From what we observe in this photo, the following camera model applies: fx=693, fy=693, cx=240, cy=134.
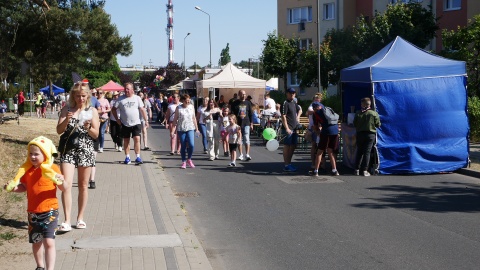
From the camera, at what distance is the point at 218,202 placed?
11.3m

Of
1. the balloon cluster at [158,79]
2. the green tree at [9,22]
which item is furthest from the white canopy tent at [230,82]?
the balloon cluster at [158,79]

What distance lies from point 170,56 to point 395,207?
134 m

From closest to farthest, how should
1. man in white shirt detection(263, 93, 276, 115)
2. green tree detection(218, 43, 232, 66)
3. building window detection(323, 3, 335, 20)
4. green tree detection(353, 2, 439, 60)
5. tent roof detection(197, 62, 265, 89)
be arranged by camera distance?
1. man in white shirt detection(263, 93, 276, 115)
2. tent roof detection(197, 62, 265, 89)
3. green tree detection(353, 2, 439, 60)
4. building window detection(323, 3, 335, 20)
5. green tree detection(218, 43, 232, 66)

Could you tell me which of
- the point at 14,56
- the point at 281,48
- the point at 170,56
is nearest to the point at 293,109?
the point at 14,56

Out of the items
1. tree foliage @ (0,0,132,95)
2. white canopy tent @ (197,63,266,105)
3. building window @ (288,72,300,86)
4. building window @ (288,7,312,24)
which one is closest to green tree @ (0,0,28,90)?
tree foliage @ (0,0,132,95)

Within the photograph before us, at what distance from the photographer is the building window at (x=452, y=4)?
4256 cm

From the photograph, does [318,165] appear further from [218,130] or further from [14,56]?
[14,56]

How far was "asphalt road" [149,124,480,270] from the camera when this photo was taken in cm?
752

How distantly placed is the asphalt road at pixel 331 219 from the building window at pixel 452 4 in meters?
30.5

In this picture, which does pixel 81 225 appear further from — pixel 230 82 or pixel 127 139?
pixel 230 82

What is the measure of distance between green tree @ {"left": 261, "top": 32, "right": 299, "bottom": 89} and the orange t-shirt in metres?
44.3

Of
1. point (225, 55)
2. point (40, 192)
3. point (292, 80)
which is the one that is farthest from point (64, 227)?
point (225, 55)

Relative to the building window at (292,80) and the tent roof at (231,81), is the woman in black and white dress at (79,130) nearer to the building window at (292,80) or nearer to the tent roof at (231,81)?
the tent roof at (231,81)

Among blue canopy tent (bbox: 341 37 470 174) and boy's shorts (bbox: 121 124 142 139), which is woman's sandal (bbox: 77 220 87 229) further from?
blue canopy tent (bbox: 341 37 470 174)
